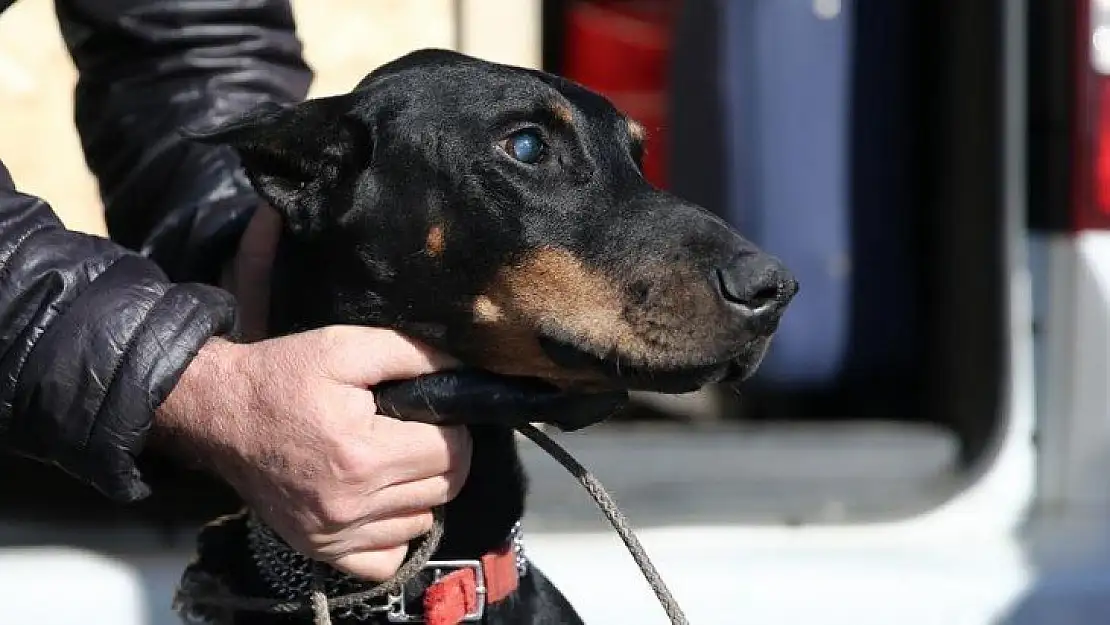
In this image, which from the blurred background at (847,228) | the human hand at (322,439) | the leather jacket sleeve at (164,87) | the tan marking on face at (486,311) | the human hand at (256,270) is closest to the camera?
the human hand at (322,439)

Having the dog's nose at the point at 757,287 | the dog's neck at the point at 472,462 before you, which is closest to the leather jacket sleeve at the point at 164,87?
the dog's neck at the point at 472,462

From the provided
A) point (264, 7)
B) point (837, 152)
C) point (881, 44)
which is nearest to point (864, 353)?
point (837, 152)

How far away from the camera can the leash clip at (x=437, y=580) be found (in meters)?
1.91

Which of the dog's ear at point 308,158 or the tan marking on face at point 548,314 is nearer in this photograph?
the tan marking on face at point 548,314

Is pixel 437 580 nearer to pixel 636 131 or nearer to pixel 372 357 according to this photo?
pixel 372 357

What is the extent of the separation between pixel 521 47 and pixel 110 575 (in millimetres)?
2114

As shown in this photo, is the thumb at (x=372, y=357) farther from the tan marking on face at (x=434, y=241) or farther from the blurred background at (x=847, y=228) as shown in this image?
the blurred background at (x=847, y=228)

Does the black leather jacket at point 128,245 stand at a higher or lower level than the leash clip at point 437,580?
higher

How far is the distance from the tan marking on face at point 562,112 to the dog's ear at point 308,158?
0.23 meters

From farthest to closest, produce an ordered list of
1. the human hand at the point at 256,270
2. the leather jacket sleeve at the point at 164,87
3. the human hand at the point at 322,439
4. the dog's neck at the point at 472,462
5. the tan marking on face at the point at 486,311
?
the leather jacket sleeve at the point at 164,87, the human hand at the point at 256,270, the dog's neck at the point at 472,462, the tan marking on face at the point at 486,311, the human hand at the point at 322,439

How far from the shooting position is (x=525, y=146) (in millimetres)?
1887

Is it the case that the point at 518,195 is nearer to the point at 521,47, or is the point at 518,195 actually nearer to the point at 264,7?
the point at 264,7

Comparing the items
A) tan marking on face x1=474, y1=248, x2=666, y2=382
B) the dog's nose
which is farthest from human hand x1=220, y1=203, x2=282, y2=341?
the dog's nose

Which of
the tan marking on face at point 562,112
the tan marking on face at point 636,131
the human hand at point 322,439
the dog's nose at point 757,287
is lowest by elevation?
the human hand at point 322,439
